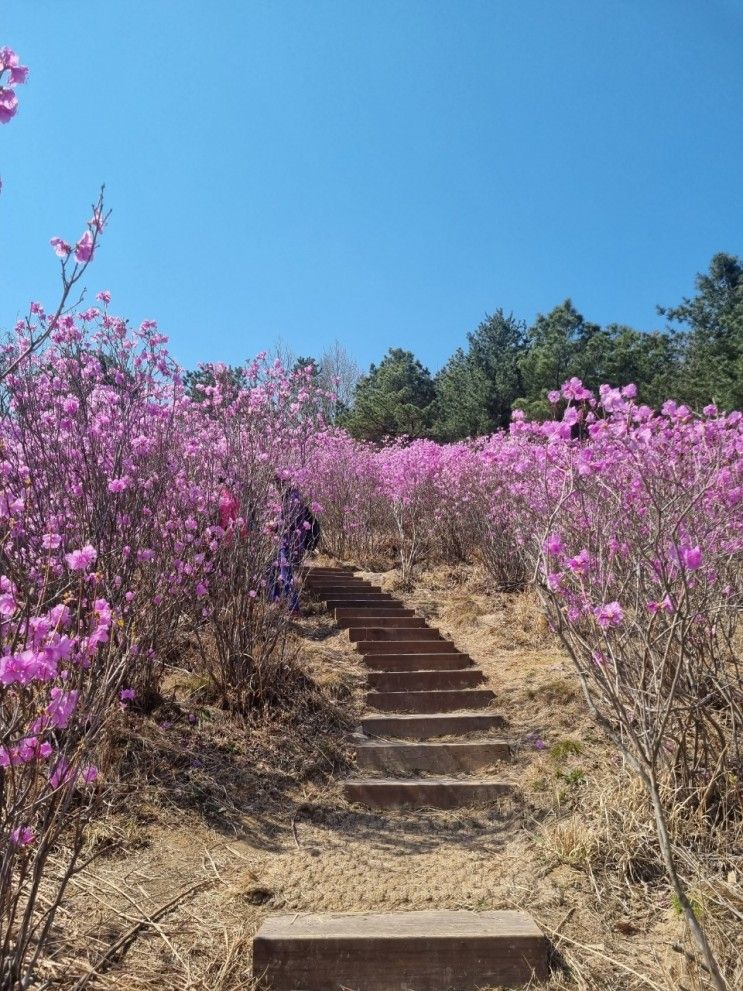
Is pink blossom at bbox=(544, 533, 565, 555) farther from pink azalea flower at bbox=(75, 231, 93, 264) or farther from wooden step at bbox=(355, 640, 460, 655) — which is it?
wooden step at bbox=(355, 640, 460, 655)

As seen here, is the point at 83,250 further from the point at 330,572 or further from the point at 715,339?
the point at 715,339

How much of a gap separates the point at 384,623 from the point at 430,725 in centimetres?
228

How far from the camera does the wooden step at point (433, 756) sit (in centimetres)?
474

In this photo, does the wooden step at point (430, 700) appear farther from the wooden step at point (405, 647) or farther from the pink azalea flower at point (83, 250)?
the pink azalea flower at point (83, 250)

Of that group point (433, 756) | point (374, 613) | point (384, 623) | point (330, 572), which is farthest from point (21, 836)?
point (330, 572)

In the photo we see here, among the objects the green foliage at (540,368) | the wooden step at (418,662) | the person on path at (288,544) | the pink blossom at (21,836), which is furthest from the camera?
the green foliage at (540,368)

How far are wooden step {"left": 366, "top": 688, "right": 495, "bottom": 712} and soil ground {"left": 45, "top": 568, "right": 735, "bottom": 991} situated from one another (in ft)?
0.74


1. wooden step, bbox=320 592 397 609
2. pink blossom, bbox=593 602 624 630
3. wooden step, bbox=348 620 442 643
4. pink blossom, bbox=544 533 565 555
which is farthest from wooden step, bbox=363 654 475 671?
pink blossom, bbox=593 602 624 630

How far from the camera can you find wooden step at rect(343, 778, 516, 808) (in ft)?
A: 14.1

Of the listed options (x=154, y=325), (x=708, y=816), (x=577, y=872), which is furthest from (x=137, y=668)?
(x=708, y=816)

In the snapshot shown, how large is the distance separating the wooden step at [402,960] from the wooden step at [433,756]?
1.93 metres

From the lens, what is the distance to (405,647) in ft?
22.2

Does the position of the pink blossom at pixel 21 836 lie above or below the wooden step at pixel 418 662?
above

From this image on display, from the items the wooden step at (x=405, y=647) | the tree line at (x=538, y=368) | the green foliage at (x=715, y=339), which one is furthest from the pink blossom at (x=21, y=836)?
the tree line at (x=538, y=368)
